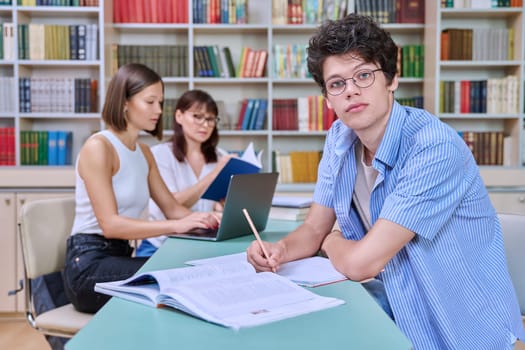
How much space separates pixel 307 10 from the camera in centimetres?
426

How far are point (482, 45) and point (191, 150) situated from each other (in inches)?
92.2

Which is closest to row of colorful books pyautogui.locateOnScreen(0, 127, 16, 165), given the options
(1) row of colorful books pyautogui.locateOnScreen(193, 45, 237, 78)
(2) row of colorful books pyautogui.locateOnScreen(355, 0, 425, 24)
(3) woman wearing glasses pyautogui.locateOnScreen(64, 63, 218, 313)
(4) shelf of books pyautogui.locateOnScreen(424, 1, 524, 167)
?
(1) row of colorful books pyautogui.locateOnScreen(193, 45, 237, 78)

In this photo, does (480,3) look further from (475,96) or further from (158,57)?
(158,57)

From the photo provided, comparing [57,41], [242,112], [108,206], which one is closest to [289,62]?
[242,112]

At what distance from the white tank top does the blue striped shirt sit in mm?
1121

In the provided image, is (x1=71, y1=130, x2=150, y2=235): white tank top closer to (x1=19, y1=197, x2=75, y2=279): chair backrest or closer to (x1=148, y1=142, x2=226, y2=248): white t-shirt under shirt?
(x1=19, y1=197, x2=75, y2=279): chair backrest

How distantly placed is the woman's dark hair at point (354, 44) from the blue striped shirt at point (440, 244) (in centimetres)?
12

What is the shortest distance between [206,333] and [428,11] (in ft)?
12.4

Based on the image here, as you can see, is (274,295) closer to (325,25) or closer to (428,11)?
(325,25)

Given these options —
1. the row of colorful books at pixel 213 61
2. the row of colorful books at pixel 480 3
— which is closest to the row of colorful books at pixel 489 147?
the row of colorful books at pixel 480 3

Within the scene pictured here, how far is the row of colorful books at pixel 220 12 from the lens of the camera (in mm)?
4234

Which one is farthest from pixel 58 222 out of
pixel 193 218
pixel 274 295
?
pixel 274 295

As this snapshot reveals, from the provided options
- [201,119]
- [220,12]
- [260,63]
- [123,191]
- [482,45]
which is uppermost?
[220,12]

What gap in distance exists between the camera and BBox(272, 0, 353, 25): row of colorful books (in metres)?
4.24
